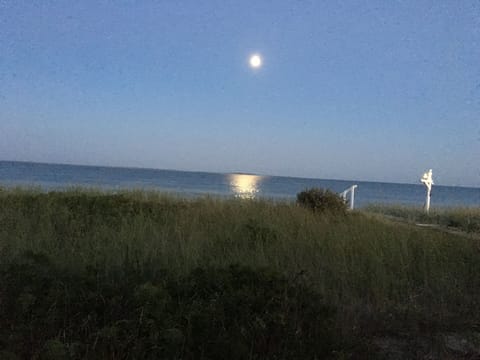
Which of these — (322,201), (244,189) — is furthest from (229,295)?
(244,189)

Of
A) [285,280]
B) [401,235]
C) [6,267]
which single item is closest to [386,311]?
[285,280]

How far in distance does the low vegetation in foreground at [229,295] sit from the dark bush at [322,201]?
4.83 m

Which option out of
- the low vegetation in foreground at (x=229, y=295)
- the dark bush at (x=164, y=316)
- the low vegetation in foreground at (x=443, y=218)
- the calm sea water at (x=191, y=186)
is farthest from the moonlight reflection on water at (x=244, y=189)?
the dark bush at (x=164, y=316)

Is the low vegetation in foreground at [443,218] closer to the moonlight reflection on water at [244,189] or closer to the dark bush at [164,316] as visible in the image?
the moonlight reflection on water at [244,189]

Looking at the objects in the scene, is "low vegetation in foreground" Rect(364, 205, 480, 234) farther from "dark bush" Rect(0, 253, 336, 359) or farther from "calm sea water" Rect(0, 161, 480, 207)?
"dark bush" Rect(0, 253, 336, 359)

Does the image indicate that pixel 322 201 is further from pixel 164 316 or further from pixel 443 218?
pixel 164 316

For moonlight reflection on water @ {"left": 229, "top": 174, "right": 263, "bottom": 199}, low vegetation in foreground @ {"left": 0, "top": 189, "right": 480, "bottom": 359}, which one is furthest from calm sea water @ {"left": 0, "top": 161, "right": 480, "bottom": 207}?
low vegetation in foreground @ {"left": 0, "top": 189, "right": 480, "bottom": 359}

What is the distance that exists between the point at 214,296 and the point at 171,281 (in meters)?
0.49

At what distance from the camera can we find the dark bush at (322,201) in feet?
43.5

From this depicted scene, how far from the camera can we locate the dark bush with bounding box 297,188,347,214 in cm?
1326

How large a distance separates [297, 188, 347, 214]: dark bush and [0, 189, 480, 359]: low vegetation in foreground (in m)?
4.83

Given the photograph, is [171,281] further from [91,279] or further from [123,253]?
[123,253]

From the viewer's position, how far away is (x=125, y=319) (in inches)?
152

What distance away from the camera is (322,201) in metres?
13.6
